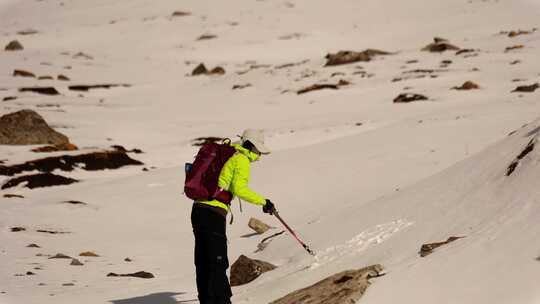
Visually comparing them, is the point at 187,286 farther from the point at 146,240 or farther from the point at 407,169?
the point at 407,169

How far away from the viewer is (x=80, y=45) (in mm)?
51625

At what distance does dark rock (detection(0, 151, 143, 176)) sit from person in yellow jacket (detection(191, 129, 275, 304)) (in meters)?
11.8

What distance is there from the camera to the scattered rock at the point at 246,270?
344 inches

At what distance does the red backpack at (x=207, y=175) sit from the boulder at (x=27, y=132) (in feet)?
48.4

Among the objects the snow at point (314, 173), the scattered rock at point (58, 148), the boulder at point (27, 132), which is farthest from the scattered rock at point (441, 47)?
the scattered rock at point (58, 148)

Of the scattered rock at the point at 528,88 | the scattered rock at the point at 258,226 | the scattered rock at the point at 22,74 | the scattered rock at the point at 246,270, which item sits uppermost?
the scattered rock at the point at 22,74

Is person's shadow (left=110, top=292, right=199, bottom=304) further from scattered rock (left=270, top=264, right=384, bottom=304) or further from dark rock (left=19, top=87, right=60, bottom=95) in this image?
dark rock (left=19, top=87, right=60, bottom=95)

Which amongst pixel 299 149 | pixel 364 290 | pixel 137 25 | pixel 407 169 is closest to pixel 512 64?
pixel 299 149

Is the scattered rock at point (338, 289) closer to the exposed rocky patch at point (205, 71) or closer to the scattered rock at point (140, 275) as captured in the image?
the scattered rock at point (140, 275)

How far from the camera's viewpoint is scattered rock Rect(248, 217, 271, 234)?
12.1m

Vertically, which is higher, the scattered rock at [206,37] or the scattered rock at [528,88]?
the scattered rock at [206,37]

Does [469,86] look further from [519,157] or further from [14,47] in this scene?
[14,47]

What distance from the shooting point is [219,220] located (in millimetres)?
6875

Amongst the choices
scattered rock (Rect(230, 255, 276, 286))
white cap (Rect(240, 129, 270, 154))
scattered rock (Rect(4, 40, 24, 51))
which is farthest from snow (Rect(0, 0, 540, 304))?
scattered rock (Rect(4, 40, 24, 51))
